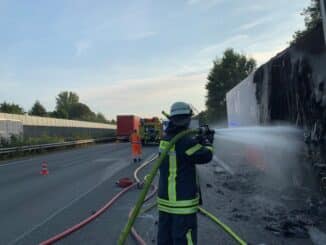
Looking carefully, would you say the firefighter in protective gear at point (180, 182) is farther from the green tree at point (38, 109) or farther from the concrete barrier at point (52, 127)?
the green tree at point (38, 109)

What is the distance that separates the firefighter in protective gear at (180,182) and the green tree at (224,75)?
59053 mm

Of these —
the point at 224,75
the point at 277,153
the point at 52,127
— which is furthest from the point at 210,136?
the point at 224,75

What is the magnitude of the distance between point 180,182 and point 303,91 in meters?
3.93

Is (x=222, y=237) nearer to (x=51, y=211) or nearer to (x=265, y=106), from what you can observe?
(x=51, y=211)

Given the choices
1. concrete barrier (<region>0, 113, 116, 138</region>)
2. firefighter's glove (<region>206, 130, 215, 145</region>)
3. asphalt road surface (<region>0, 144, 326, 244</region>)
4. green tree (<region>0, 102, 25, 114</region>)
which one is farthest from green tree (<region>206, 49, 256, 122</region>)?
firefighter's glove (<region>206, 130, 215, 145</region>)

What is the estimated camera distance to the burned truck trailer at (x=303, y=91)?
6.04 metres

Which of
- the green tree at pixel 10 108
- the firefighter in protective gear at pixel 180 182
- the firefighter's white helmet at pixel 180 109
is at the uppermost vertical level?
the green tree at pixel 10 108

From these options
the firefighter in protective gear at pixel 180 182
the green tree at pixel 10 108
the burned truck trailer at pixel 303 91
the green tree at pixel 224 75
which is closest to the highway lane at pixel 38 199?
the firefighter in protective gear at pixel 180 182

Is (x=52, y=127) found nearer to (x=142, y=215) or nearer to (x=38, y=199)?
(x=38, y=199)

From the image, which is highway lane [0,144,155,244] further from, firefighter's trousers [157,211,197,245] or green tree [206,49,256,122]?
green tree [206,49,256,122]

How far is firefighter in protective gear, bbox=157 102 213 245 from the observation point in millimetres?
3574

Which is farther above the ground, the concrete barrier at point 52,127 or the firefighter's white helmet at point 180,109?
the concrete barrier at point 52,127

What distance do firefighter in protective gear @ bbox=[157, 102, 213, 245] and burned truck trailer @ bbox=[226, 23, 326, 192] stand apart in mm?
3082

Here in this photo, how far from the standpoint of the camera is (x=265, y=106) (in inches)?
371
